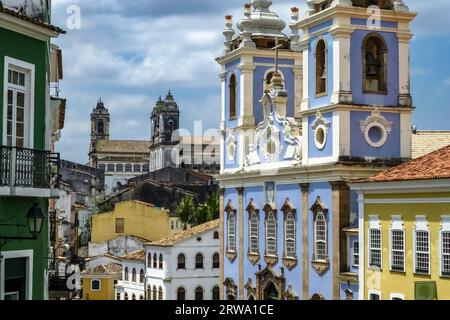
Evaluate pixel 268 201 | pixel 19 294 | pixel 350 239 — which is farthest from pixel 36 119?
pixel 268 201

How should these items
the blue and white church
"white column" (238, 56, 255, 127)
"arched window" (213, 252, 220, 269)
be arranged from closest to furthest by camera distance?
the blue and white church
"white column" (238, 56, 255, 127)
"arched window" (213, 252, 220, 269)

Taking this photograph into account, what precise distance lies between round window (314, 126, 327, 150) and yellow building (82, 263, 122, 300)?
98.5 ft

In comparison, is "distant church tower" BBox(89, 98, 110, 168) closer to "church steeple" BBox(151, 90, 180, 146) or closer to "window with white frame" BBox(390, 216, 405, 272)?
"church steeple" BBox(151, 90, 180, 146)

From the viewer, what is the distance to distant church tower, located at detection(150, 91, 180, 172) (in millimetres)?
122062

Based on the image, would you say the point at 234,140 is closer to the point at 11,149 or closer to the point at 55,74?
the point at 55,74

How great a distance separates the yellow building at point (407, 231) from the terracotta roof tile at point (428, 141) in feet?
25.2

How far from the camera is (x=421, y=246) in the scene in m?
22.9

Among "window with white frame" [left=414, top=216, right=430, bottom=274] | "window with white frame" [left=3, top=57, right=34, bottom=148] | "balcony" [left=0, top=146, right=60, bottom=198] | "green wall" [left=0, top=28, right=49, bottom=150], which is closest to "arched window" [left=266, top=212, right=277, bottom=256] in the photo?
"window with white frame" [left=414, top=216, right=430, bottom=274]

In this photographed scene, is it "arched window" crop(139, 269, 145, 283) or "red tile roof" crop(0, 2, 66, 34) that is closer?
"red tile roof" crop(0, 2, 66, 34)

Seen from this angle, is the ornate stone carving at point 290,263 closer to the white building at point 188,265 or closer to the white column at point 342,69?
the white column at point 342,69

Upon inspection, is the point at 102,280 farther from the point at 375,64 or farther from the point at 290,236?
the point at 375,64

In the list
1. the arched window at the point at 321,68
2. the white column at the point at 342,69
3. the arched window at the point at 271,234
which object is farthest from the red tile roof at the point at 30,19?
the arched window at the point at 271,234

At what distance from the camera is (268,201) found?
111 feet

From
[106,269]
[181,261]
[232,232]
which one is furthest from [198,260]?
[232,232]
